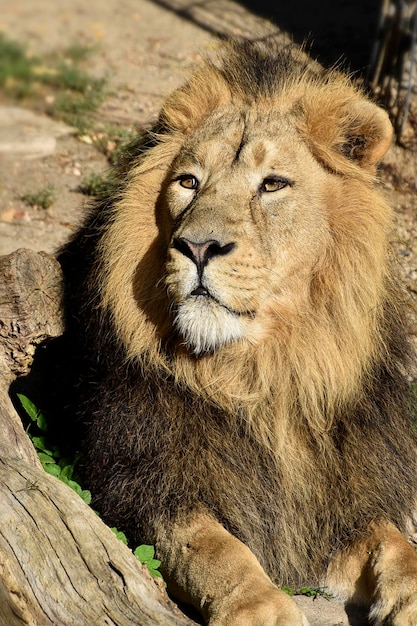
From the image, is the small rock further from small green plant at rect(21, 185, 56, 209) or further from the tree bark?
the tree bark

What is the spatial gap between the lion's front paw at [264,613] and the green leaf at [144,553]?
1.60ft

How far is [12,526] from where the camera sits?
362 centimetres

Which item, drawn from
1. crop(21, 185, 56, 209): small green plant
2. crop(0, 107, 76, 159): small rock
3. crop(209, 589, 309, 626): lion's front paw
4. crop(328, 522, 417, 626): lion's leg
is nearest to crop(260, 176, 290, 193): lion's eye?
crop(328, 522, 417, 626): lion's leg

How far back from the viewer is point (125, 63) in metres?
10.9

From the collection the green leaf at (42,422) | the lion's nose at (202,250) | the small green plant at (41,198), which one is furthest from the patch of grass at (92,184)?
the lion's nose at (202,250)

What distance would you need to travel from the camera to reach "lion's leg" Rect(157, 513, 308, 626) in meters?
3.66

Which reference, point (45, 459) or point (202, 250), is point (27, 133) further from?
point (202, 250)

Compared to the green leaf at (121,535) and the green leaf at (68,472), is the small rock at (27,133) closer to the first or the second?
the green leaf at (68,472)

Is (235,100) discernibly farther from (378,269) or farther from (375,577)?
(375,577)

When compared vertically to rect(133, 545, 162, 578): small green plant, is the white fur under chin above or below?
above

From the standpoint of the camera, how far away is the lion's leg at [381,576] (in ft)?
12.9

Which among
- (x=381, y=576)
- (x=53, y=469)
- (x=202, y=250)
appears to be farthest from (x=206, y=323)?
(x=53, y=469)

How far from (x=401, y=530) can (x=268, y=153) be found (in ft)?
6.21

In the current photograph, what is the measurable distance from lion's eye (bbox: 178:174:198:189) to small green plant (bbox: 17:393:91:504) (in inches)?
61.4
